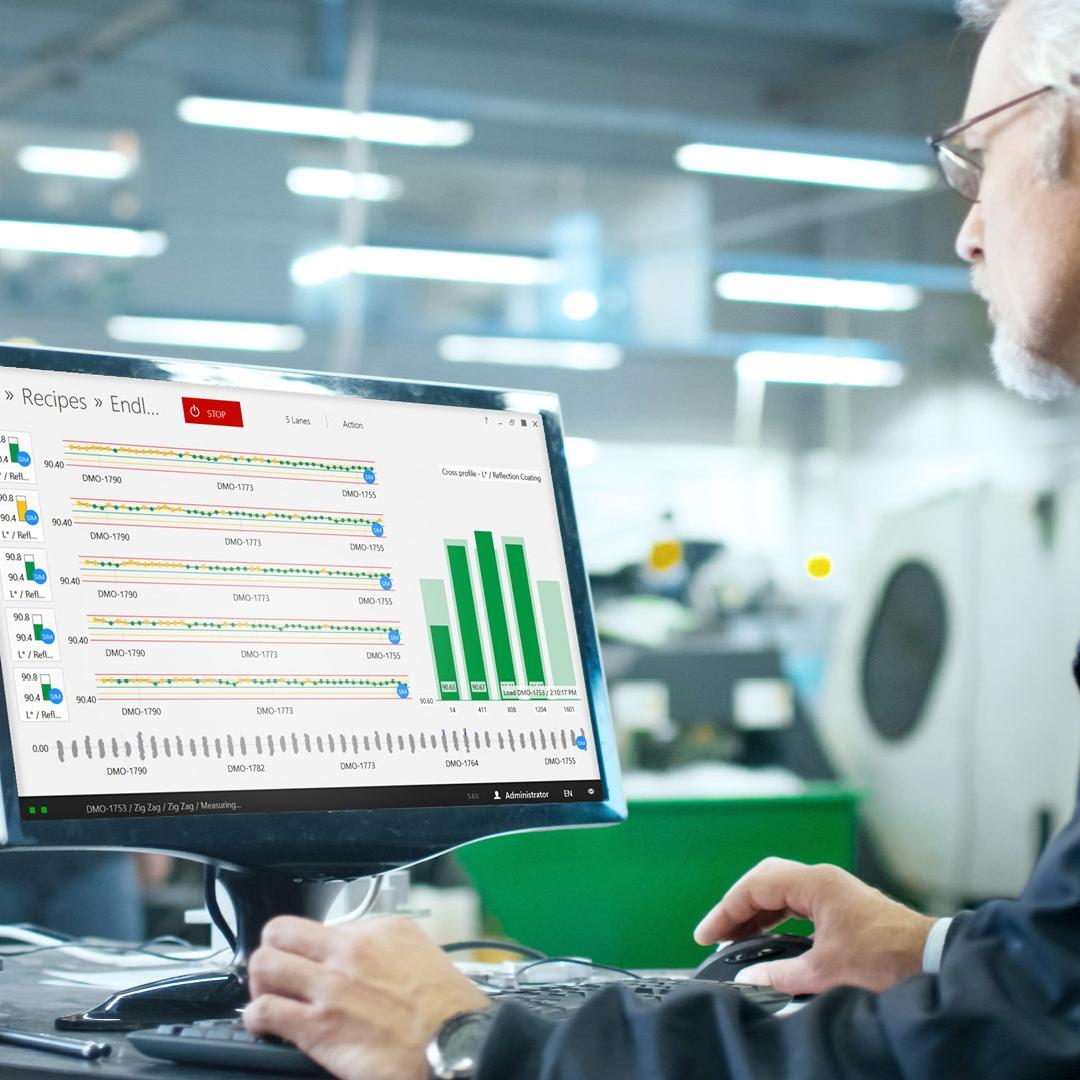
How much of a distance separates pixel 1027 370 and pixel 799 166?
4619 mm

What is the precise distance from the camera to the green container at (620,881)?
8.50ft

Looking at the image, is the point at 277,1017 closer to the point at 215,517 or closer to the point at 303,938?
the point at 303,938

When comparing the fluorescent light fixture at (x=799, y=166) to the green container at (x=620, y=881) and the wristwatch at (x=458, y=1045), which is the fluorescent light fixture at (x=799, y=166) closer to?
the green container at (x=620, y=881)

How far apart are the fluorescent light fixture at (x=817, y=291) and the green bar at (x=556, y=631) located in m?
7.04

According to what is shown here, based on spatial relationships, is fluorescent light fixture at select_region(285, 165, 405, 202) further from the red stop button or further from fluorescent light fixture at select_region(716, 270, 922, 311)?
the red stop button

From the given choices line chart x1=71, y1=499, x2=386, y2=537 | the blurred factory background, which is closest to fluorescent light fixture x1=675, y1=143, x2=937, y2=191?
the blurred factory background

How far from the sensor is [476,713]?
3.85 feet

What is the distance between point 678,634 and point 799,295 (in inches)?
173

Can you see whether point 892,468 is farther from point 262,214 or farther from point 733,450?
point 262,214

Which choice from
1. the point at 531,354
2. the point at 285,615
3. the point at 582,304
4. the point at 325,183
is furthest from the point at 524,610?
the point at 325,183

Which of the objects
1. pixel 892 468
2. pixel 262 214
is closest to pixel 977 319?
pixel 892 468

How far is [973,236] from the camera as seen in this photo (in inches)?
51.9

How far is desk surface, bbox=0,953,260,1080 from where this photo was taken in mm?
862

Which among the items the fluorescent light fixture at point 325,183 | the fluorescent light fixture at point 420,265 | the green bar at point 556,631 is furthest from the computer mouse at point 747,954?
the fluorescent light fixture at point 325,183
